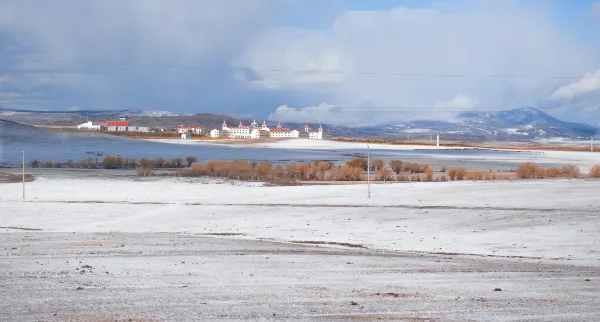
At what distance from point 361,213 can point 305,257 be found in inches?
427

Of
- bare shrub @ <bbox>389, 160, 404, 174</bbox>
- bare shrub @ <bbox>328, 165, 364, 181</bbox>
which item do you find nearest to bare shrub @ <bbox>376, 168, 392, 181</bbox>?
bare shrub @ <bbox>328, 165, 364, 181</bbox>

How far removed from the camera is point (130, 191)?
37.1 meters

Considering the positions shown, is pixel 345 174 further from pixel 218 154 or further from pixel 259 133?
pixel 259 133

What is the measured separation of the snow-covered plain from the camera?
1925 centimetres

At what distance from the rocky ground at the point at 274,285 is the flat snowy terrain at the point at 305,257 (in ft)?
0.11

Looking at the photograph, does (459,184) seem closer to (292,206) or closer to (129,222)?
(292,206)

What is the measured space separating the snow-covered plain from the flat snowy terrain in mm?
82

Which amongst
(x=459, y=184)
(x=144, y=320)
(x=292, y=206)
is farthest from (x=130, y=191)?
(x=144, y=320)

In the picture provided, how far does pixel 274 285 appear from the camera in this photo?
11859 mm

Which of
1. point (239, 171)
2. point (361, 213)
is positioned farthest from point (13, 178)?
point (361, 213)

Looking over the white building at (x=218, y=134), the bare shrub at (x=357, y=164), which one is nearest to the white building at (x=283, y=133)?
the white building at (x=218, y=134)

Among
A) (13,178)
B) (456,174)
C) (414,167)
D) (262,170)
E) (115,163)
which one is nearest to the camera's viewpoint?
(13,178)

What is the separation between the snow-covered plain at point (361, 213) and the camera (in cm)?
1925

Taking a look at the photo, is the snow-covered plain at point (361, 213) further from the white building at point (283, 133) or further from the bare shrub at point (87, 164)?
the white building at point (283, 133)
